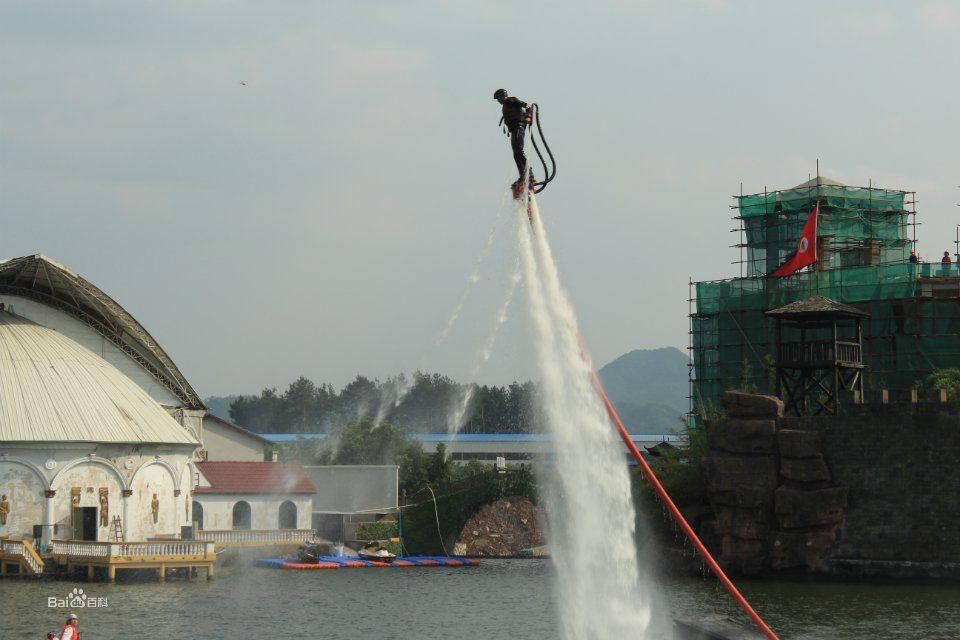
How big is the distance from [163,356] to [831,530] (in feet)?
140

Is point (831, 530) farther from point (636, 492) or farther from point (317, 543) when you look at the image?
point (317, 543)

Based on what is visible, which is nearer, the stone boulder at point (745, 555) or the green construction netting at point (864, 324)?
the stone boulder at point (745, 555)

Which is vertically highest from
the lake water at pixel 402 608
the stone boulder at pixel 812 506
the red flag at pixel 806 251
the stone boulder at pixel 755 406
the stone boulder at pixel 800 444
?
the red flag at pixel 806 251

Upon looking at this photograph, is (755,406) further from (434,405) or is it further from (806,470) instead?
(434,405)

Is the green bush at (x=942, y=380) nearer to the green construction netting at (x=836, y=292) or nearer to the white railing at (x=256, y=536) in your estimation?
the green construction netting at (x=836, y=292)

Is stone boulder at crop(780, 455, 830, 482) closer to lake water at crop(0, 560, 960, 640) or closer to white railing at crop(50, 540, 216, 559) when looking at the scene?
lake water at crop(0, 560, 960, 640)

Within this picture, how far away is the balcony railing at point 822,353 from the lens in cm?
6544

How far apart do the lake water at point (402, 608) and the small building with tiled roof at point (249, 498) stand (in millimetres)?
15473

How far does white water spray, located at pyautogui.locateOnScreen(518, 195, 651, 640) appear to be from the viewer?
28.9m

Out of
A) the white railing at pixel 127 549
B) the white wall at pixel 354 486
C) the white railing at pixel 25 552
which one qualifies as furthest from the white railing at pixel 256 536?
the white wall at pixel 354 486

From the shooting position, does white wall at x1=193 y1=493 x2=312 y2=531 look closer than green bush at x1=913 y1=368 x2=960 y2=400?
No

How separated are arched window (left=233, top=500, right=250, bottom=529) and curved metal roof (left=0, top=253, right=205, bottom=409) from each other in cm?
711

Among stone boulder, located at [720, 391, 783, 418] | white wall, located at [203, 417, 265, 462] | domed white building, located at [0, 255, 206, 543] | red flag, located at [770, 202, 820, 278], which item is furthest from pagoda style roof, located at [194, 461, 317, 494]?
Answer: red flag, located at [770, 202, 820, 278]

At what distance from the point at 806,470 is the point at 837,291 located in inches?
846
